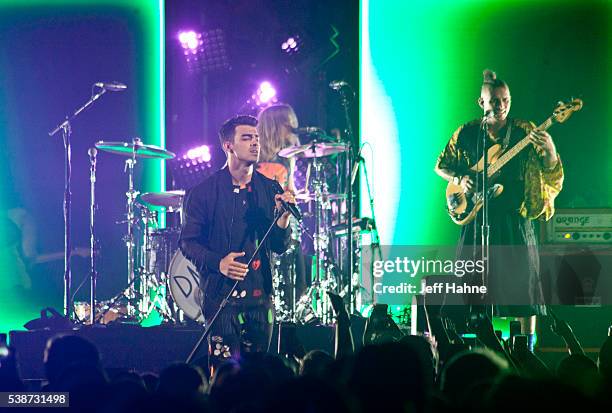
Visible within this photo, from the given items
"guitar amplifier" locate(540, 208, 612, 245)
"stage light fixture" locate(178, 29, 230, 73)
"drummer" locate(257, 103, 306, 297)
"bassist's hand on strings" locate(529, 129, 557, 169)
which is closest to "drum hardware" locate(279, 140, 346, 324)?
"drummer" locate(257, 103, 306, 297)

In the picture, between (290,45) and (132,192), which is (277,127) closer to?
(290,45)

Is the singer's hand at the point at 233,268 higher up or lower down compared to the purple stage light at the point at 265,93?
lower down

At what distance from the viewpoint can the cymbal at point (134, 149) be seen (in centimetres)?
788

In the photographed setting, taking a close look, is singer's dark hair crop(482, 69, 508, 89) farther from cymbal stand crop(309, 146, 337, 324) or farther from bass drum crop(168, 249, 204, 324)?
bass drum crop(168, 249, 204, 324)

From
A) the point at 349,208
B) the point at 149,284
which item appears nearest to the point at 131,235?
the point at 149,284

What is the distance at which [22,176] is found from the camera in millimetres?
8680

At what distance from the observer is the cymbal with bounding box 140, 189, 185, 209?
7.90 metres

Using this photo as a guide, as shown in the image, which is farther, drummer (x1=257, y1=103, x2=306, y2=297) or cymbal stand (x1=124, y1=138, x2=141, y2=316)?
drummer (x1=257, y1=103, x2=306, y2=297)

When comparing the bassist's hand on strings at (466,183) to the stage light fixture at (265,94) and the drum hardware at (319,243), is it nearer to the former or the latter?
the drum hardware at (319,243)

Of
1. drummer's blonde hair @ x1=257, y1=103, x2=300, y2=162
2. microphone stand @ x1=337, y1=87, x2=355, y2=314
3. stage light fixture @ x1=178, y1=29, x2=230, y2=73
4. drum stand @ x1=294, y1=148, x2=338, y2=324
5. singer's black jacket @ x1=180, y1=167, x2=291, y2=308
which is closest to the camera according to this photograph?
singer's black jacket @ x1=180, y1=167, x2=291, y2=308

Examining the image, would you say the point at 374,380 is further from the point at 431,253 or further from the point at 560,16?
the point at 560,16

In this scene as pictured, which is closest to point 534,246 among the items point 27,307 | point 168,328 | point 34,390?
point 168,328

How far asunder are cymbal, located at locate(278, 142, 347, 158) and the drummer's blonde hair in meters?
0.36

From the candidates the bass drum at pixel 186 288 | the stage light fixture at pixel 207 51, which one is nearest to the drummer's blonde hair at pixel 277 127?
the stage light fixture at pixel 207 51
